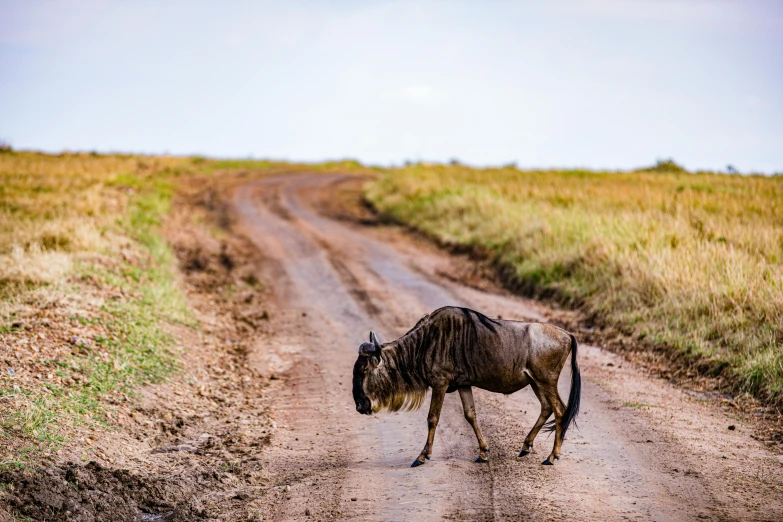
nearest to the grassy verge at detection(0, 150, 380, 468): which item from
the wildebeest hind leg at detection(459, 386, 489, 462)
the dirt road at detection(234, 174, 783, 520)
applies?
the dirt road at detection(234, 174, 783, 520)

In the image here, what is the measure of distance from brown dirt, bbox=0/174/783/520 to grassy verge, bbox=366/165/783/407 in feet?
3.49

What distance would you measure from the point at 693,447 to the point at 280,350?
23.9ft

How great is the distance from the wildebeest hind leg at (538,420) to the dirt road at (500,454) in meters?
0.10

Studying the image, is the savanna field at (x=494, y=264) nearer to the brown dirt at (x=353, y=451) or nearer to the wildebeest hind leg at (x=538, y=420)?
the brown dirt at (x=353, y=451)

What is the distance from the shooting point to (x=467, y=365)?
763 cm

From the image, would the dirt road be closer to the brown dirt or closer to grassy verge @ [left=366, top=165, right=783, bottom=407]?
the brown dirt

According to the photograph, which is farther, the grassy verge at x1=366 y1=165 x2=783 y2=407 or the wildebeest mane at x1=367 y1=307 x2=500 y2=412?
the grassy verge at x1=366 y1=165 x2=783 y2=407

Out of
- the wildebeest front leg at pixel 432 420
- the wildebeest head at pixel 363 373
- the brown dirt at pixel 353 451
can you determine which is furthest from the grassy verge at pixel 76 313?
the wildebeest front leg at pixel 432 420

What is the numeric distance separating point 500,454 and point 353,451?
172 centimetres

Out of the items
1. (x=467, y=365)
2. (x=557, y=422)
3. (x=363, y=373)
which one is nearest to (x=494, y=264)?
(x=557, y=422)

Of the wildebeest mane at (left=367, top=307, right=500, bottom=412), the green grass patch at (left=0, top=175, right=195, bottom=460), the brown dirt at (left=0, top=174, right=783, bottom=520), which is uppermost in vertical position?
the wildebeest mane at (left=367, top=307, right=500, bottom=412)

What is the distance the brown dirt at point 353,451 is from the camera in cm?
658

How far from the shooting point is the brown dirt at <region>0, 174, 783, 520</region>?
259 inches

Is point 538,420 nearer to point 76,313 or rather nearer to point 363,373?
point 363,373
